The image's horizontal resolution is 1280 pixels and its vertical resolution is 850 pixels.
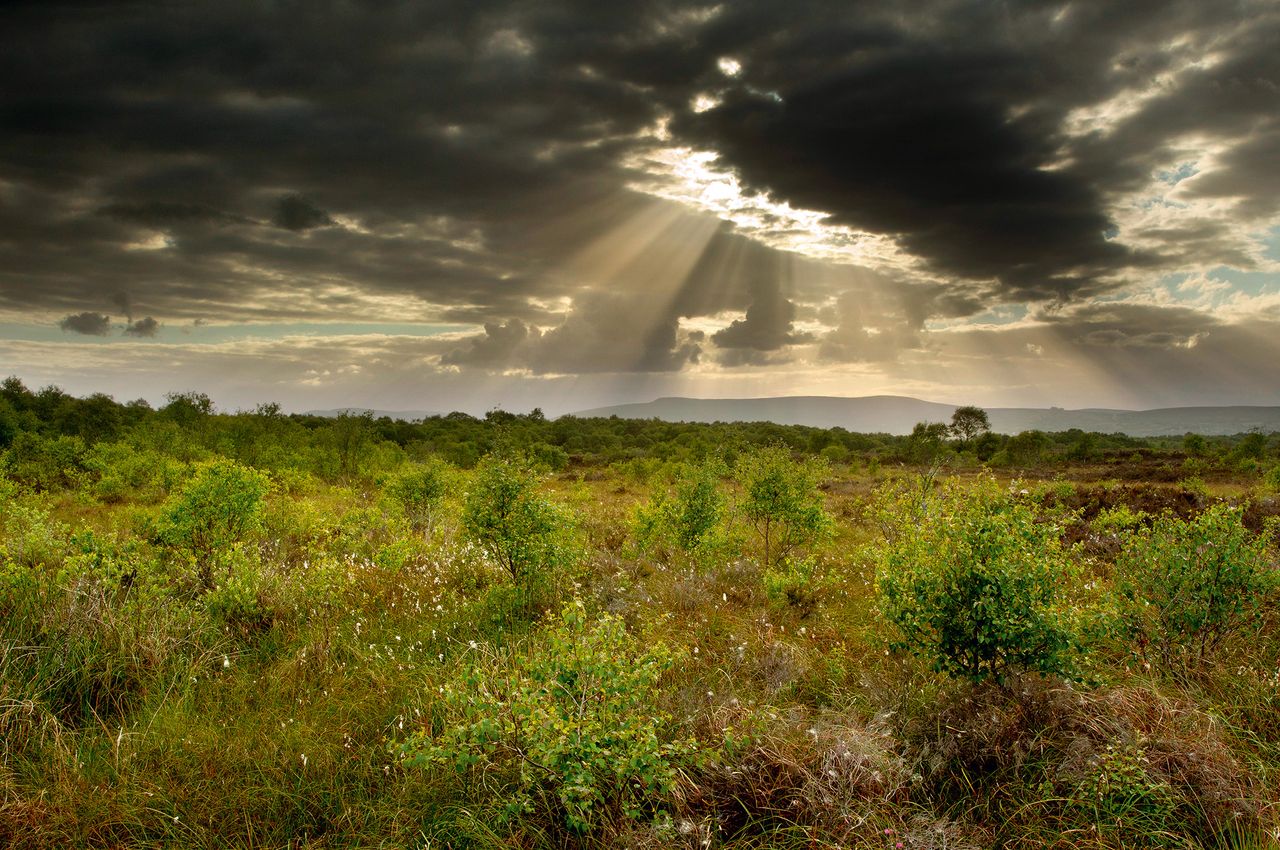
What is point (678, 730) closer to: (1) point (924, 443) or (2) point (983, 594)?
(2) point (983, 594)

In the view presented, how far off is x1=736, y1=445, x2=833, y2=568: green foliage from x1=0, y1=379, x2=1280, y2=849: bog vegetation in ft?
10.4

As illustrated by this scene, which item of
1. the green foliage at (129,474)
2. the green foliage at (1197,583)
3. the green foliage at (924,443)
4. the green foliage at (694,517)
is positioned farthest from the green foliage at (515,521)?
the green foliage at (924,443)

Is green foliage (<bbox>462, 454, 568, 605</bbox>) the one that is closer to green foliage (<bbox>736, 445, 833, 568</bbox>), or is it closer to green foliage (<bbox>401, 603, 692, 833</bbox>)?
green foliage (<bbox>401, 603, 692, 833</bbox>)

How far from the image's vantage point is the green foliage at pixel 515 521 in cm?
1006

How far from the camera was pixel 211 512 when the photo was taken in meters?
10.5

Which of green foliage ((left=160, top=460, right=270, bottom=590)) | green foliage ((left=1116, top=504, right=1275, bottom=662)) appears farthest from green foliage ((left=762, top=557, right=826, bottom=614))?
green foliage ((left=160, top=460, right=270, bottom=590))

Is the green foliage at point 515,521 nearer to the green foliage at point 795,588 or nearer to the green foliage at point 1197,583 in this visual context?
the green foliage at point 795,588

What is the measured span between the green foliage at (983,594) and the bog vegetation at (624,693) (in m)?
0.03

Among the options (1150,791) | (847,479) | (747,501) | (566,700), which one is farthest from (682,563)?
(847,479)

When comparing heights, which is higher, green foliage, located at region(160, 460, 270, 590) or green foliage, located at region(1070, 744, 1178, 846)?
green foliage, located at region(160, 460, 270, 590)

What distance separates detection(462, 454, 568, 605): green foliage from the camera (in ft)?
33.0

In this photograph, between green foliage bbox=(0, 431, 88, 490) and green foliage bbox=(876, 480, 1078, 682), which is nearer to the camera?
green foliage bbox=(876, 480, 1078, 682)

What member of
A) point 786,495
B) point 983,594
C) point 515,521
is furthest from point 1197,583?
point 515,521

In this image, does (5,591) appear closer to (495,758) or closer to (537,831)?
(495,758)
